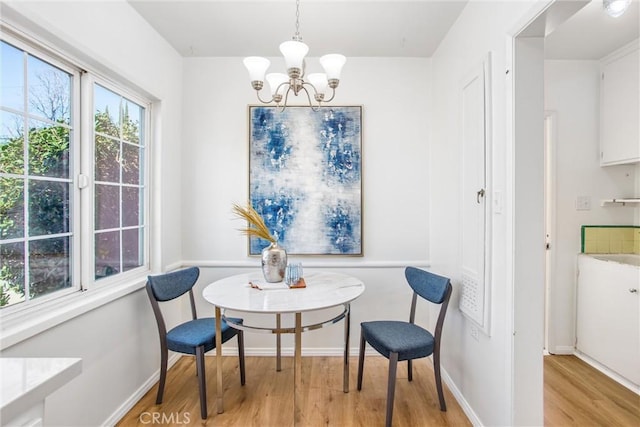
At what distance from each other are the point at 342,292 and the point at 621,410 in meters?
1.93

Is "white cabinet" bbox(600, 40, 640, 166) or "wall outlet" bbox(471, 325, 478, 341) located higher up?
"white cabinet" bbox(600, 40, 640, 166)

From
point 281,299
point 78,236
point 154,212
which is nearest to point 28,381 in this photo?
point 281,299

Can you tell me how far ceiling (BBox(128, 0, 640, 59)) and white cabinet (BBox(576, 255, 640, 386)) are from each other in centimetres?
169

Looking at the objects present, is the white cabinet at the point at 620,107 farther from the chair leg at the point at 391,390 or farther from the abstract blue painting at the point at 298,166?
the chair leg at the point at 391,390

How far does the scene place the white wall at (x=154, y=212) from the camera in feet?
4.76

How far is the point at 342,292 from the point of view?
1.94 meters

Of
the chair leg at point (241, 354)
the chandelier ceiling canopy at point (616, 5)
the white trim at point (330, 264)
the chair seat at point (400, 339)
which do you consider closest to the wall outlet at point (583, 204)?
the white trim at point (330, 264)

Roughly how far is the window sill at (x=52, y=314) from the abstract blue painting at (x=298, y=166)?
4.05 ft

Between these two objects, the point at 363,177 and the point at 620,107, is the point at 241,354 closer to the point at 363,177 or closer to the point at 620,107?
the point at 363,177

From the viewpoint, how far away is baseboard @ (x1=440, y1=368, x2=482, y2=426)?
1833 mm

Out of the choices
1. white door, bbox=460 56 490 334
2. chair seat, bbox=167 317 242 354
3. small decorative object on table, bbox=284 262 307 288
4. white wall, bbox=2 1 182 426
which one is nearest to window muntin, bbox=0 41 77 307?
white wall, bbox=2 1 182 426

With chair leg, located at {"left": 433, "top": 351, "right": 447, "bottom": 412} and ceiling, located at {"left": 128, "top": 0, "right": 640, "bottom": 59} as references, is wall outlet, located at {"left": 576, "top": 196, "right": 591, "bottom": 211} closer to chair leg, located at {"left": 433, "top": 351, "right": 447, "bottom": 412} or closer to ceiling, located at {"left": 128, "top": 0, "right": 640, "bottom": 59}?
ceiling, located at {"left": 128, "top": 0, "right": 640, "bottom": 59}

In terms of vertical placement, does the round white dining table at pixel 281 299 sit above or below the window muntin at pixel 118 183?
below

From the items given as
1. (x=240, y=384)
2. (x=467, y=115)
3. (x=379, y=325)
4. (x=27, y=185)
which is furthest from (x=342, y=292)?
(x=27, y=185)
